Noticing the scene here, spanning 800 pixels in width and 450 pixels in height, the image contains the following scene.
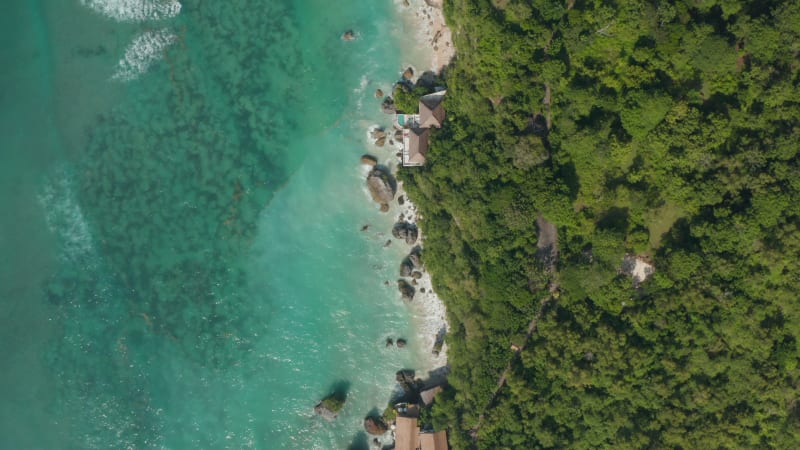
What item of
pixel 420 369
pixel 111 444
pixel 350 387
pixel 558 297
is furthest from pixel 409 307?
pixel 111 444

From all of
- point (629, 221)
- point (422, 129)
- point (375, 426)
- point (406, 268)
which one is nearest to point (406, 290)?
point (406, 268)

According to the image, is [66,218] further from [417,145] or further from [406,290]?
[417,145]

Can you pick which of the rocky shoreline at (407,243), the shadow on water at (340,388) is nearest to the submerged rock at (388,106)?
the rocky shoreline at (407,243)

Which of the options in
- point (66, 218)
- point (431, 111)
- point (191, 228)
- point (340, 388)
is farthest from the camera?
point (66, 218)

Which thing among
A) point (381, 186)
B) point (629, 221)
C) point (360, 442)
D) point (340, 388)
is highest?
point (381, 186)

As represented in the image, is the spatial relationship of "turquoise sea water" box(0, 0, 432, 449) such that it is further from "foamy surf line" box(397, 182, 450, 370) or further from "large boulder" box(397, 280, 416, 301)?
"foamy surf line" box(397, 182, 450, 370)

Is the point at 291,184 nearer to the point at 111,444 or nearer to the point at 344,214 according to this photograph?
the point at 344,214
